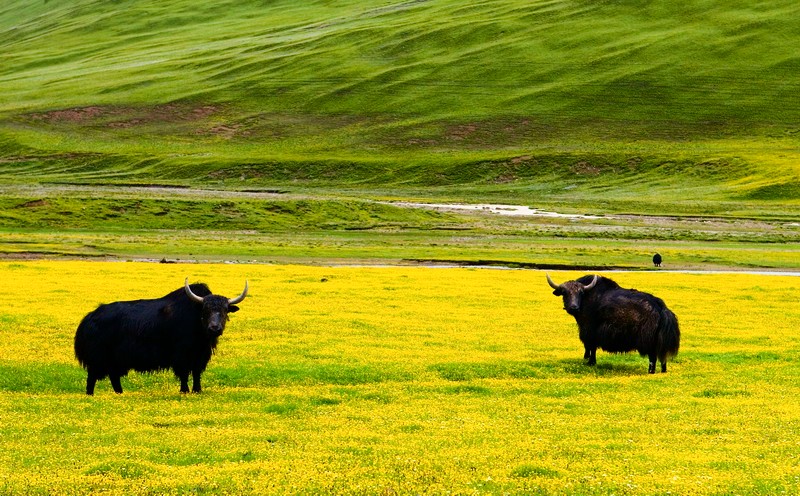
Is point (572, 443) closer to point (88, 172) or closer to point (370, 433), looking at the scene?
point (370, 433)

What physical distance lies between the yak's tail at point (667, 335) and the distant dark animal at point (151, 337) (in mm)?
11084

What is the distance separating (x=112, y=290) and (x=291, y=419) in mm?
23978

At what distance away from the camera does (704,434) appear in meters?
17.4

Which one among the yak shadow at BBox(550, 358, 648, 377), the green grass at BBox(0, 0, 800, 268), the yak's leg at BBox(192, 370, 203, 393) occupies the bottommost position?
the green grass at BBox(0, 0, 800, 268)

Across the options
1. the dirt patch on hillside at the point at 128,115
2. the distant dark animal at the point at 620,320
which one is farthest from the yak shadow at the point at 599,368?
the dirt patch on hillside at the point at 128,115

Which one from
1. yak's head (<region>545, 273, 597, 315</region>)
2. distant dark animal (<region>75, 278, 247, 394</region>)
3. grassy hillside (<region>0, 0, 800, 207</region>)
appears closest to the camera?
distant dark animal (<region>75, 278, 247, 394</region>)

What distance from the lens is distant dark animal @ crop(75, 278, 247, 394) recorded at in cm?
2050

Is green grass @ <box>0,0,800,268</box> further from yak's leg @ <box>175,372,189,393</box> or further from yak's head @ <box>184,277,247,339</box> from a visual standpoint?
yak's head @ <box>184,277,247,339</box>

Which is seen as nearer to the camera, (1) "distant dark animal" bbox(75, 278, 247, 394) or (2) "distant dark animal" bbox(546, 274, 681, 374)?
(1) "distant dark animal" bbox(75, 278, 247, 394)

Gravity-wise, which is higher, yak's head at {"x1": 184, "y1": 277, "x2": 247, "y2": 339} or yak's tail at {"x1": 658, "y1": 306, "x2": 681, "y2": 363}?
yak's head at {"x1": 184, "y1": 277, "x2": 247, "y2": 339}

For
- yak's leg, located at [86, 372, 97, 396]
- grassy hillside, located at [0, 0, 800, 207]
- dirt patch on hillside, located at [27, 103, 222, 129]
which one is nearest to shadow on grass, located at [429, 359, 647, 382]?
yak's leg, located at [86, 372, 97, 396]

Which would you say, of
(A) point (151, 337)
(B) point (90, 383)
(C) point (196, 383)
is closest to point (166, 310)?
(A) point (151, 337)

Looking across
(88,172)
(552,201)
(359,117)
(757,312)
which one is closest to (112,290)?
(757,312)

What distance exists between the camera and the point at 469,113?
15375cm
